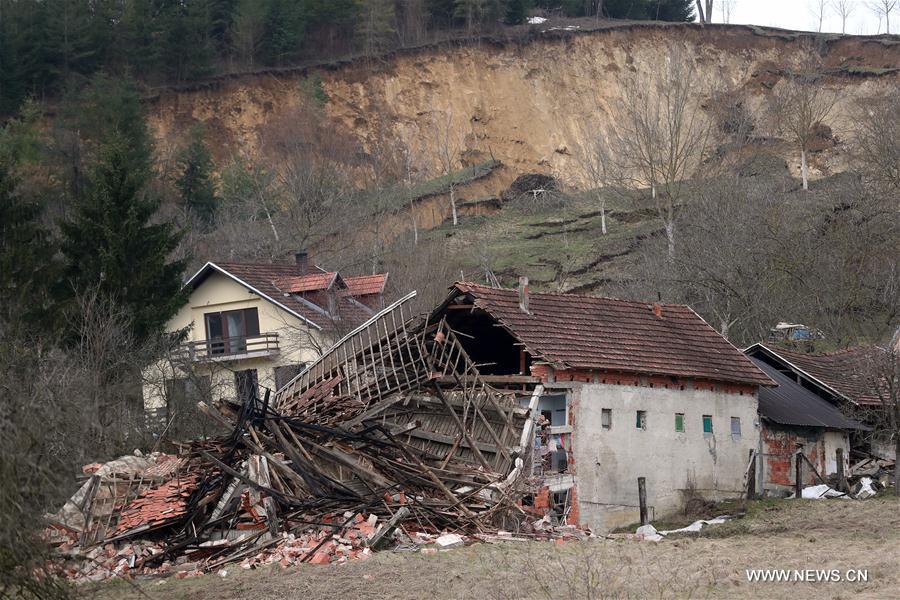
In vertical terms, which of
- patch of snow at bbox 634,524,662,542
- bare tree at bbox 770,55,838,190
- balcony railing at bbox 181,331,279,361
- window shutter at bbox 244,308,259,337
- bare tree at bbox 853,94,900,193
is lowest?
patch of snow at bbox 634,524,662,542

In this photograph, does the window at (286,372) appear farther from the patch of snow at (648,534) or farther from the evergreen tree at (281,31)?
the evergreen tree at (281,31)

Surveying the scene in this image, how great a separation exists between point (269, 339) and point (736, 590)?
2845 cm

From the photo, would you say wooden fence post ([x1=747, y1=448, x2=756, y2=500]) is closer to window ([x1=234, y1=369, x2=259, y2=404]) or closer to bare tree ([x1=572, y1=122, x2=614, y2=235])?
window ([x1=234, y1=369, x2=259, y2=404])

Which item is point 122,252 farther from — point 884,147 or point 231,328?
point 884,147

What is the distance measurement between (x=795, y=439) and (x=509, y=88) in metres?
56.4

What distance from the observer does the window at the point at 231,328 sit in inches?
1693

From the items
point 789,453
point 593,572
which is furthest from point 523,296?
point 593,572

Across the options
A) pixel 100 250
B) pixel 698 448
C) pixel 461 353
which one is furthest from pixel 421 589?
pixel 100 250

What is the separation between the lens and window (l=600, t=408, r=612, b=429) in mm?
26531

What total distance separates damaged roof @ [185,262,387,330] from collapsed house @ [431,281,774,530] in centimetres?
1360

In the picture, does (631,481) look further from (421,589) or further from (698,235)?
(698,235)

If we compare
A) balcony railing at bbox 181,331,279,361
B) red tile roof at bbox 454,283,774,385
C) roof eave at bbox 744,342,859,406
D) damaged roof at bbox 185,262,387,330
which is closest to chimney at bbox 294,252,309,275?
damaged roof at bbox 185,262,387,330

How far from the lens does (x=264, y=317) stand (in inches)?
1700

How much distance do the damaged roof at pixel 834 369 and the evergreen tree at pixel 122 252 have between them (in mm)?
18038
